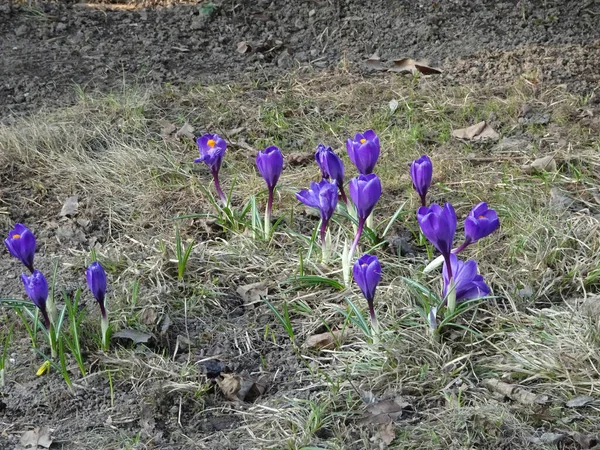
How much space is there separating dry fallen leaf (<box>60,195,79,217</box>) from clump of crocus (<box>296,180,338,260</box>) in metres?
1.15

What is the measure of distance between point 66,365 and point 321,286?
886 millimetres

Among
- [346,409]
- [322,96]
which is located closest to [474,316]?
[346,409]

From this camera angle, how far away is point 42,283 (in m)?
2.51

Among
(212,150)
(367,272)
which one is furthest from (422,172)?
(212,150)

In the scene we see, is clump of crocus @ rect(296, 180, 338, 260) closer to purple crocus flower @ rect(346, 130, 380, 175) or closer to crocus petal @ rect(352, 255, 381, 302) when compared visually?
purple crocus flower @ rect(346, 130, 380, 175)

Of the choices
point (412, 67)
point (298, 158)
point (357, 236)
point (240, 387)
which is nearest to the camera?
point (240, 387)

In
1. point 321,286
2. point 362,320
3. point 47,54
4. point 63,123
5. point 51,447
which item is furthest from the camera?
point 47,54

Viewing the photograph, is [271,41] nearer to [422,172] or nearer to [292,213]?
[292,213]

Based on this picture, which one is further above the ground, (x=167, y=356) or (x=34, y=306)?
(x=34, y=306)

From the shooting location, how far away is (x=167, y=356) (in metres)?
2.72

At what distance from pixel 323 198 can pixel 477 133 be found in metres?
1.41

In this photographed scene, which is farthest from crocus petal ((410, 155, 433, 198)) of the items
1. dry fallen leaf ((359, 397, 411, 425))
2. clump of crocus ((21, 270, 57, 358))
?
clump of crocus ((21, 270, 57, 358))

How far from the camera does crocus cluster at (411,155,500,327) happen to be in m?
2.46

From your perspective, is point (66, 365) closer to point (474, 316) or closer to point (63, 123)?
point (474, 316)
